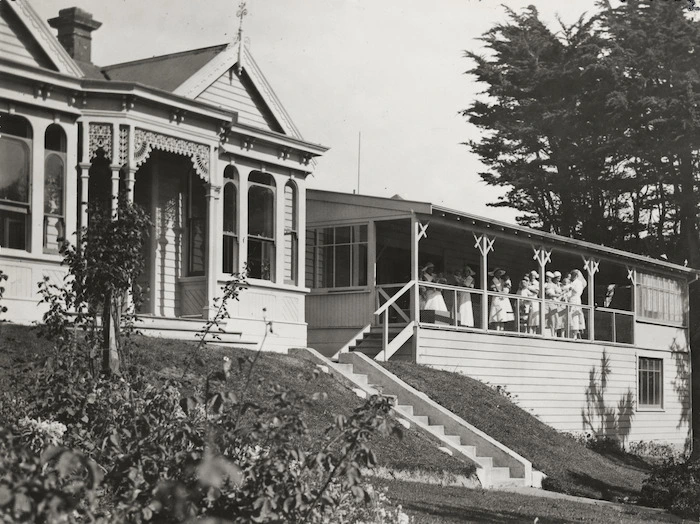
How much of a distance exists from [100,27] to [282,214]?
540 cm

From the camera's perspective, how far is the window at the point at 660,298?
35.3m

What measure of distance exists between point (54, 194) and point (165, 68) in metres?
5.46

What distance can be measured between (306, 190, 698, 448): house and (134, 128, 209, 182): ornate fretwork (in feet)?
→ 17.0

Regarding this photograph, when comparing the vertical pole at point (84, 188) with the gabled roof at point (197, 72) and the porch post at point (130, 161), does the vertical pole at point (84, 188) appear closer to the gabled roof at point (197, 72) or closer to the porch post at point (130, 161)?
the porch post at point (130, 161)

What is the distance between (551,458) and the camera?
2119 centimetres

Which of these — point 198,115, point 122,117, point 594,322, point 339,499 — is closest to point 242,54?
point 198,115

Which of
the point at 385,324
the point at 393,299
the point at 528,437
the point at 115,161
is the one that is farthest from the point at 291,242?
the point at 528,437

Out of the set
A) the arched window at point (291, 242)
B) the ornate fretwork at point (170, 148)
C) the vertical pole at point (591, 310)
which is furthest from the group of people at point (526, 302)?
the ornate fretwork at point (170, 148)

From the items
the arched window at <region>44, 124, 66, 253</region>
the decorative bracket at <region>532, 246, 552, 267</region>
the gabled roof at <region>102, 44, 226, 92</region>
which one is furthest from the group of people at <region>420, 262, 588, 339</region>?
the arched window at <region>44, 124, 66, 253</region>

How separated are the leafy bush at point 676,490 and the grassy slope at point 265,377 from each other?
296 centimetres

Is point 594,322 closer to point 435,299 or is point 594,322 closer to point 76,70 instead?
point 435,299

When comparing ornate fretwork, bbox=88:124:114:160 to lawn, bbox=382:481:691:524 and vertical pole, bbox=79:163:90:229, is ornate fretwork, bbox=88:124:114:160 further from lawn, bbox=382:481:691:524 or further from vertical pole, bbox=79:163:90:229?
lawn, bbox=382:481:691:524

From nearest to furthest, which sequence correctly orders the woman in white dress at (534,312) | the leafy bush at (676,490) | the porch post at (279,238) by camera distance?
the leafy bush at (676,490)
the porch post at (279,238)
the woman in white dress at (534,312)

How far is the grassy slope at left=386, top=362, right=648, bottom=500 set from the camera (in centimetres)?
2019
